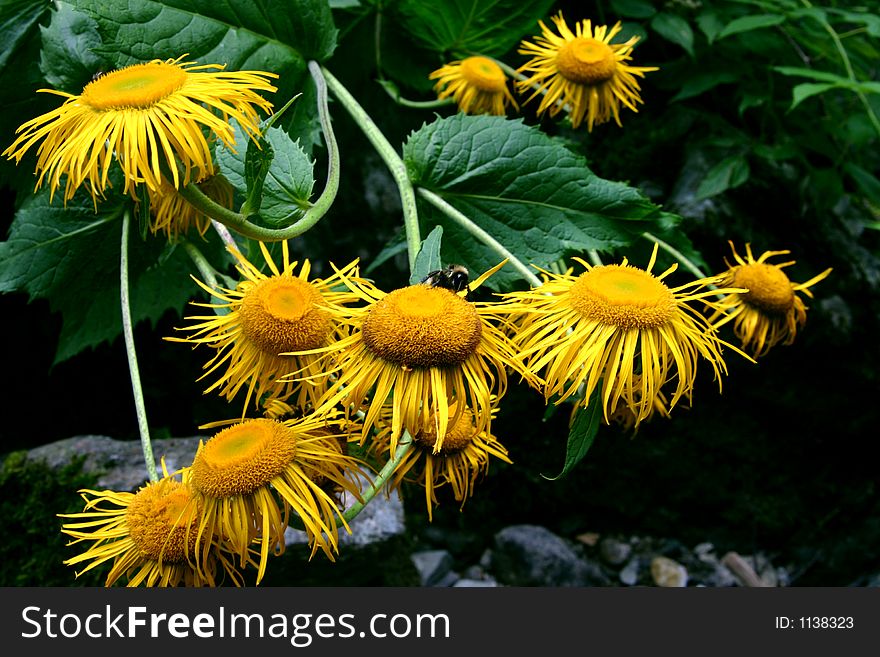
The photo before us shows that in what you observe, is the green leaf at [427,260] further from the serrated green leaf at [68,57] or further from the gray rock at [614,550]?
the gray rock at [614,550]

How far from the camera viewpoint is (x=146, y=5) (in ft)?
3.45

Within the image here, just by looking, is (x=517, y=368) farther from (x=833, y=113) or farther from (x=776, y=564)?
(x=776, y=564)

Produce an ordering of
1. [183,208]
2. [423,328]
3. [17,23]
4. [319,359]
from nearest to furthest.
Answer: [423,328] → [319,359] → [183,208] → [17,23]

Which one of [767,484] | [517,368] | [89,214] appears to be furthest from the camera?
[767,484]

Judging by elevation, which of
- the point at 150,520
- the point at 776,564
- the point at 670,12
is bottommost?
the point at 776,564

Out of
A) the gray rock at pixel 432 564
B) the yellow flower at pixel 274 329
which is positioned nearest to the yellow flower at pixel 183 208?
the yellow flower at pixel 274 329

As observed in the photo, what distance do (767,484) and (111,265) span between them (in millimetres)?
Result: 1640

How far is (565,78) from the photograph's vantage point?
1361 mm

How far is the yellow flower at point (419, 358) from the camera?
2.28ft

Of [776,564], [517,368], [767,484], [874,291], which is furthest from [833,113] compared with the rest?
[517,368]

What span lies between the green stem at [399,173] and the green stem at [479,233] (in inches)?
1.0

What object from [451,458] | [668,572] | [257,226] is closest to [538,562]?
[668,572]

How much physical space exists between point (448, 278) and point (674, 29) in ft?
3.86

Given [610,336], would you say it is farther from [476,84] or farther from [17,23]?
[17,23]
